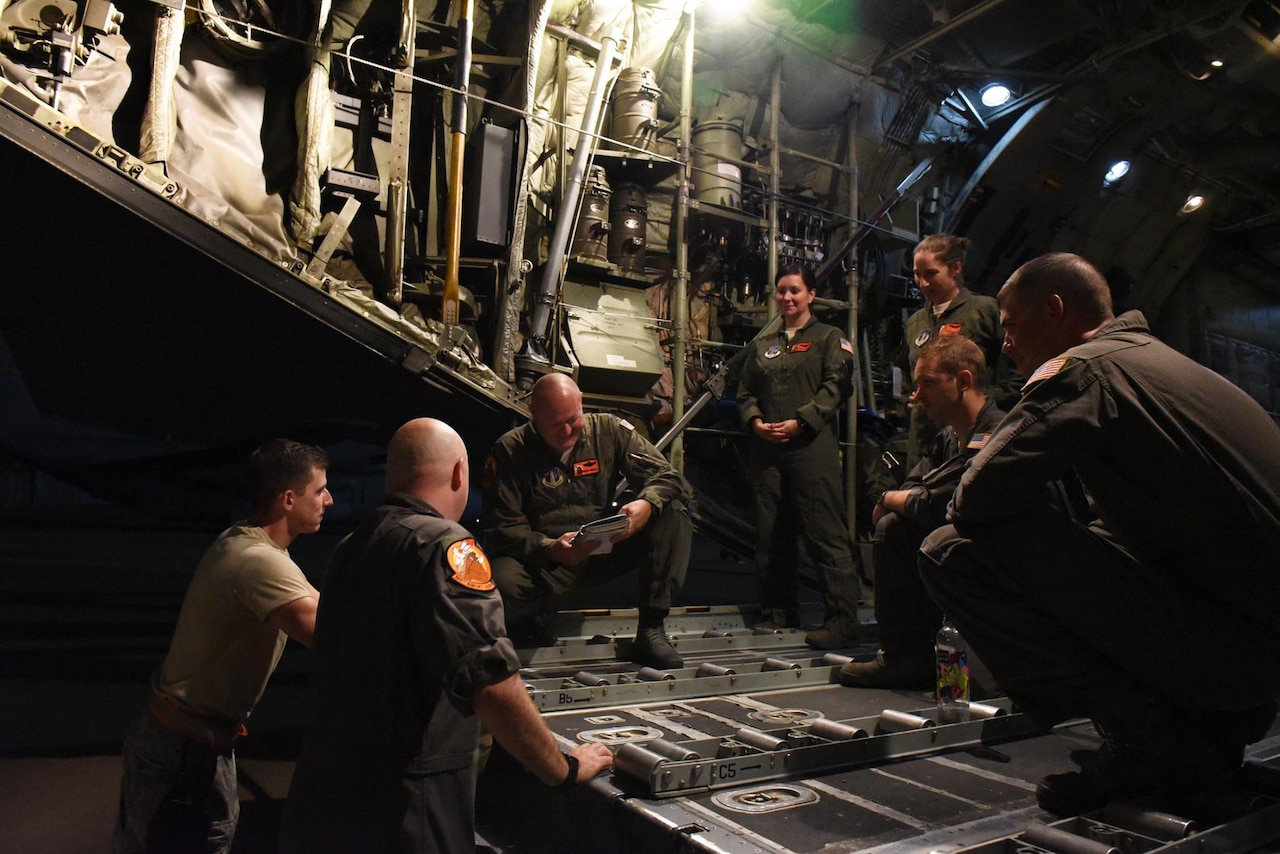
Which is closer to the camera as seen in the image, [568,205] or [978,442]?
[978,442]

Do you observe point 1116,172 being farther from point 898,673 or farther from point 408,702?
point 408,702

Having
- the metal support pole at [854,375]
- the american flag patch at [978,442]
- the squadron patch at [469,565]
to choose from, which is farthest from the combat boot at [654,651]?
the metal support pole at [854,375]

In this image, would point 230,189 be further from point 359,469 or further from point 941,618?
point 941,618

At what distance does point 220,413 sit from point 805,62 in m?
4.87

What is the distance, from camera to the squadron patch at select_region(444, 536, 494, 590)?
4.90 ft

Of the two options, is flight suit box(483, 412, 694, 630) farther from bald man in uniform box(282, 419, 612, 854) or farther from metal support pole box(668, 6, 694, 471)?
metal support pole box(668, 6, 694, 471)

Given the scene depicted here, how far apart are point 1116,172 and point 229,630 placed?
862cm

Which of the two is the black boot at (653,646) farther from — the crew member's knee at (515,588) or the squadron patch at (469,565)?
the squadron patch at (469,565)

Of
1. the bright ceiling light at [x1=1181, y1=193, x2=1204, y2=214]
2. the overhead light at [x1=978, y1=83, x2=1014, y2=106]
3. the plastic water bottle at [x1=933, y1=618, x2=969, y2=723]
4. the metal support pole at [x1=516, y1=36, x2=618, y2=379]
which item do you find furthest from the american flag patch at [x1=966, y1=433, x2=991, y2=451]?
the bright ceiling light at [x1=1181, y1=193, x2=1204, y2=214]

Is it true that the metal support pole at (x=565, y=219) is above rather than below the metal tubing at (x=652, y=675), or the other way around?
above

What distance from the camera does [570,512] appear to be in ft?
11.3

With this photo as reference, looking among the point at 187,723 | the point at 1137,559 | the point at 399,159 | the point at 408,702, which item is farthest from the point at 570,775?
the point at 399,159

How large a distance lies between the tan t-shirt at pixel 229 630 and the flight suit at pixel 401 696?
531mm

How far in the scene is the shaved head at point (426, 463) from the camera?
170 centimetres
